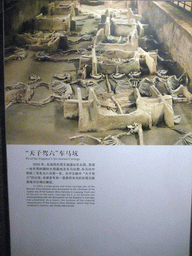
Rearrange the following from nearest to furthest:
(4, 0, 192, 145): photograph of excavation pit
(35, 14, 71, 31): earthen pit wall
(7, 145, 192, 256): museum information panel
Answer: (7, 145, 192, 256): museum information panel
(4, 0, 192, 145): photograph of excavation pit
(35, 14, 71, 31): earthen pit wall

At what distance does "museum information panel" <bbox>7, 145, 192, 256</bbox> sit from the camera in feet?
12.7

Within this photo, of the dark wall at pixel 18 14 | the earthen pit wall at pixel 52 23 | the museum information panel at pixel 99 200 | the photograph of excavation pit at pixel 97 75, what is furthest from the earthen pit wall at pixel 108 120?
the dark wall at pixel 18 14

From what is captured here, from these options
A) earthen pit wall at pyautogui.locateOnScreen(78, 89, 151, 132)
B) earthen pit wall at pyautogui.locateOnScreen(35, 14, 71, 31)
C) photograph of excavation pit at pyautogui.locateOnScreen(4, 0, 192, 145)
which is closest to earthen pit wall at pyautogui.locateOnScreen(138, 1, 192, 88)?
photograph of excavation pit at pyautogui.locateOnScreen(4, 0, 192, 145)

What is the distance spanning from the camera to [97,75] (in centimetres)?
451

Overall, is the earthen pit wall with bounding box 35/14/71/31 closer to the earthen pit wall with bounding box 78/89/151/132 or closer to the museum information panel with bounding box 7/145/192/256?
the earthen pit wall with bounding box 78/89/151/132

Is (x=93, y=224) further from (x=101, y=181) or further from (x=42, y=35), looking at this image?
(x=42, y=35)

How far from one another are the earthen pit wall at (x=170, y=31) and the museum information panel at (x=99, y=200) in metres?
1.36

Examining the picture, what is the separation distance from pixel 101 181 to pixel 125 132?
0.75 m

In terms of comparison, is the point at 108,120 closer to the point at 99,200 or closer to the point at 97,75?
the point at 97,75

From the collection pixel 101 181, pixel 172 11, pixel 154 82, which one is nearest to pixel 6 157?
pixel 101 181

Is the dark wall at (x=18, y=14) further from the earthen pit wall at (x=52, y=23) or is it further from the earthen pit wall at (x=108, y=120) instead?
the earthen pit wall at (x=108, y=120)

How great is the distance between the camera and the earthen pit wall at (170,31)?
412cm

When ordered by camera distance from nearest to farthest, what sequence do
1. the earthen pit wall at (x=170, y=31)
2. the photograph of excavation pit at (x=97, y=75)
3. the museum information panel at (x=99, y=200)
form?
the museum information panel at (x=99, y=200)
the photograph of excavation pit at (x=97, y=75)
the earthen pit wall at (x=170, y=31)

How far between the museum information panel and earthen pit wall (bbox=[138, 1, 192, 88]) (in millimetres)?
1361
